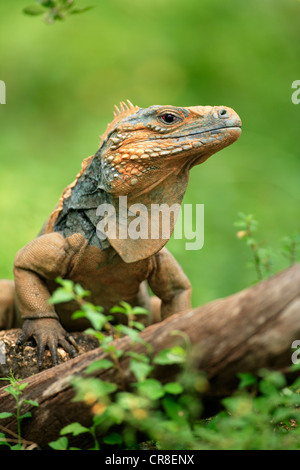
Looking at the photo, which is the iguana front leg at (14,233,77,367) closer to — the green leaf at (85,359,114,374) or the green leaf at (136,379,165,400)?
the green leaf at (85,359,114,374)

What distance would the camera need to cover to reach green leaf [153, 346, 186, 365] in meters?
3.35

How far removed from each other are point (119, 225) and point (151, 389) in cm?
204

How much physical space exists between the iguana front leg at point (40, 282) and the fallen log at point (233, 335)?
147cm

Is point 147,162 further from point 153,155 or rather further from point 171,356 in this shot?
point 171,356

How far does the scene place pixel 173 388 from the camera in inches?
133

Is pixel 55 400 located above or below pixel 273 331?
below

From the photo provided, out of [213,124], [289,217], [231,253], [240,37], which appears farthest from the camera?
[240,37]

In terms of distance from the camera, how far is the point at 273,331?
10.9ft

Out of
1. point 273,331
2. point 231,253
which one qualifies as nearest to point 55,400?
point 273,331

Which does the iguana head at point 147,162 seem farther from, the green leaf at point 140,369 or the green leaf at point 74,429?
the green leaf at point 140,369

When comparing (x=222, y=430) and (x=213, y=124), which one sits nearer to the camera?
(x=222, y=430)

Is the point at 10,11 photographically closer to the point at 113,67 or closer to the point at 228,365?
the point at 113,67

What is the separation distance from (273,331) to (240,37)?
42.9ft
